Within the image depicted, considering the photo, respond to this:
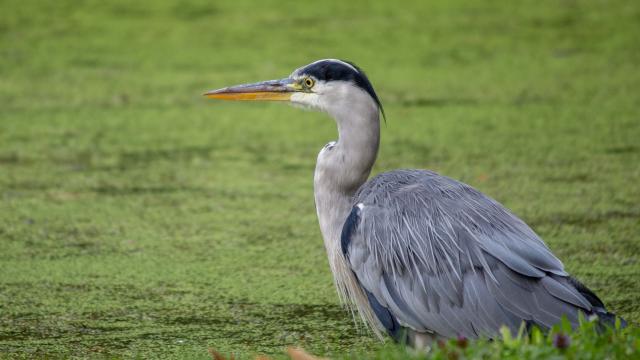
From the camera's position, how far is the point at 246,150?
4.86 metres

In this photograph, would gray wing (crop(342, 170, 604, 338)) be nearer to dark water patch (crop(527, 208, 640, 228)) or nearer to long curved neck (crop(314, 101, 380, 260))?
long curved neck (crop(314, 101, 380, 260))

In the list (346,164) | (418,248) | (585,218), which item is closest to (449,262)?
(418,248)

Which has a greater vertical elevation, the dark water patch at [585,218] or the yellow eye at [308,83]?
the yellow eye at [308,83]

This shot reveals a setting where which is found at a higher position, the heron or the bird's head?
the bird's head

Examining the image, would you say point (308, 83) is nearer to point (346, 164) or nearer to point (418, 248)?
point (346, 164)

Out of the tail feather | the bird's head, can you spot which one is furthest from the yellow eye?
the tail feather

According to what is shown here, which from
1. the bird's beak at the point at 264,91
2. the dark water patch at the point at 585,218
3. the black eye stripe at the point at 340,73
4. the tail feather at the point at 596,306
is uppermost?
the black eye stripe at the point at 340,73

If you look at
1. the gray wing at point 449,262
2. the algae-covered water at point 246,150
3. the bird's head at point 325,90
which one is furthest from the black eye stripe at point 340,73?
the algae-covered water at point 246,150

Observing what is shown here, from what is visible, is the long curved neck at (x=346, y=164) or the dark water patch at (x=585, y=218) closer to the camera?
the long curved neck at (x=346, y=164)

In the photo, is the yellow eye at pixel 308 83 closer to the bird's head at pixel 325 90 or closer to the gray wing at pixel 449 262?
the bird's head at pixel 325 90

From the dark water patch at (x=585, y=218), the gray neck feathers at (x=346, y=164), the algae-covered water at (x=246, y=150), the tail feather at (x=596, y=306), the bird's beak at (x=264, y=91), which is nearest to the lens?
the tail feather at (x=596, y=306)

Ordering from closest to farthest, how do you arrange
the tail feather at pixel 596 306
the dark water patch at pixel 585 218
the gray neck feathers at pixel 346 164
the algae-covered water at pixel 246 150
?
the tail feather at pixel 596 306 < the gray neck feathers at pixel 346 164 < the algae-covered water at pixel 246 150 < the dark water patch at pixel 585 218

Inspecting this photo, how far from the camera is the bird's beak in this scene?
3145mm

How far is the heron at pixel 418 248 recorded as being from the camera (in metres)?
2.55
